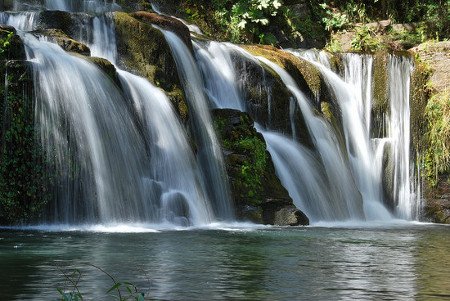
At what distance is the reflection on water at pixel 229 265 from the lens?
6.64 m

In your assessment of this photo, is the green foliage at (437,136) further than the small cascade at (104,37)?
Yes

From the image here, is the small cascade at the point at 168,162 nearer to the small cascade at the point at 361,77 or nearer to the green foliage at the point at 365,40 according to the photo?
the small cascade at the point at 361,77

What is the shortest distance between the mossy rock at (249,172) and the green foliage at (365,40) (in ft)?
31.5

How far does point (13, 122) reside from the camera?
44.2ft

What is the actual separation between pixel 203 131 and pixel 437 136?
7682 millimetres

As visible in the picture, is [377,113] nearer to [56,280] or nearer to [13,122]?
[13,122]

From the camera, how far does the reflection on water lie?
6637 millimetres

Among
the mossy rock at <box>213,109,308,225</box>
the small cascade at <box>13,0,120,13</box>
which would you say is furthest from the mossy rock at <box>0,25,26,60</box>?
the small cascade at <box>13,0,120,13</box>

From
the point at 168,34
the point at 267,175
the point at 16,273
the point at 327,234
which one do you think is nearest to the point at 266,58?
the point at 168,34

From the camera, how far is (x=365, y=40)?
2698 centimetres

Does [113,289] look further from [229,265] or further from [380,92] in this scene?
[380,92]

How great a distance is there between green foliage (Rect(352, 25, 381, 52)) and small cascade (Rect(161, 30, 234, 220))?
9.27m

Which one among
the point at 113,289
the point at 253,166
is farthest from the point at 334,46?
the point at 113,289

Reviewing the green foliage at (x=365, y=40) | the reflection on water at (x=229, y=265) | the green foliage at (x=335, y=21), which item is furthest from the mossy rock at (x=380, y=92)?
the reflection on water at (x=229, y=265)
